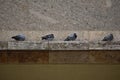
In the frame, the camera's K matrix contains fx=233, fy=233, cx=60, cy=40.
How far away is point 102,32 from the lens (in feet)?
8.84

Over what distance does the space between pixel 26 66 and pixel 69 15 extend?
76 cm

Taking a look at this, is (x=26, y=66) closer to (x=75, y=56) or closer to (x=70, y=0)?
(x=75, y=56)

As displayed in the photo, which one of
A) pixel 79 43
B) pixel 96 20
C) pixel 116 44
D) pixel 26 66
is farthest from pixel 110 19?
pixel 26 66

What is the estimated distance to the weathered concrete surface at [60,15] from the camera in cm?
270

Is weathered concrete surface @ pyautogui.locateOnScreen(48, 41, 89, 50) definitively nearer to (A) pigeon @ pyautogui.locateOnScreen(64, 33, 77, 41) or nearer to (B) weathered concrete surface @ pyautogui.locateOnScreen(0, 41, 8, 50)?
(A) pigeon @ pyautogui.locateOnScreen(64, 33, 77, 41)

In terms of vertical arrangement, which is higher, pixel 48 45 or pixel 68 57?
pixel 48 45

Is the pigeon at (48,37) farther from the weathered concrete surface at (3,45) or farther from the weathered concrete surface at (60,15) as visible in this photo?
the weathered concrete surface at (3,45)

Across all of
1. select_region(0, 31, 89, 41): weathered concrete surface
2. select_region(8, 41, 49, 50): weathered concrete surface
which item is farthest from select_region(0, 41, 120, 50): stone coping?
select_region(0, 31, 89, 41): weathered concrete surface

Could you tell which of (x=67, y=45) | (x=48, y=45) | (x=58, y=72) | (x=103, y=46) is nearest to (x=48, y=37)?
(x=48, y=45)

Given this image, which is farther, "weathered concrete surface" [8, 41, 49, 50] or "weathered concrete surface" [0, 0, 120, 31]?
"weathered concrete surface" [0, 0, 120, 31]

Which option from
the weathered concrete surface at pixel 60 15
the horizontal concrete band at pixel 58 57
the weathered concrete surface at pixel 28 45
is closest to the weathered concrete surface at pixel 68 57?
the horizontal concrete band at pixel 58 57

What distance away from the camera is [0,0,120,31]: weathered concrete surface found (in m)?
2.70

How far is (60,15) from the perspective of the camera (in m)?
2.71

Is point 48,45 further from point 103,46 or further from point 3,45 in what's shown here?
A: point 103,46
